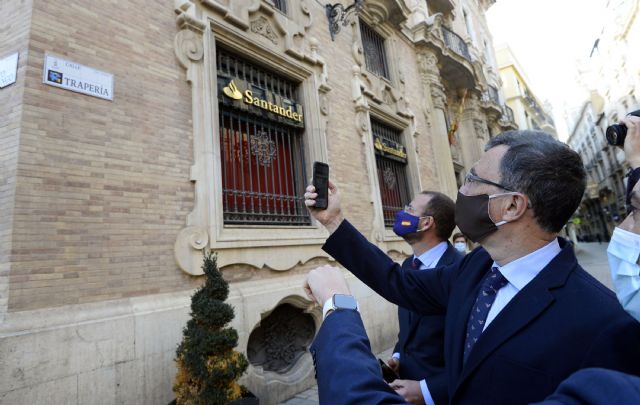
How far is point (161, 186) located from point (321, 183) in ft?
10.4

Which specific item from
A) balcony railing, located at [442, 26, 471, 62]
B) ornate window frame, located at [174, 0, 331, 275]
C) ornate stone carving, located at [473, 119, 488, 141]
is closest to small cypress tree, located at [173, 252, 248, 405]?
ornate window frame, located at [174, 0, 331, 275]

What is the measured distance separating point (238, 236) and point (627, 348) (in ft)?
15.1

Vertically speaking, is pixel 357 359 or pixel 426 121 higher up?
pixel 426 121

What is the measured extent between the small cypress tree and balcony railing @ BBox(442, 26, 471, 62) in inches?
582

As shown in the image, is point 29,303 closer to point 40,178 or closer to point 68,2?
point 40,178

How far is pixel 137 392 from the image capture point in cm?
372

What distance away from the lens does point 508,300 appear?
1.32m

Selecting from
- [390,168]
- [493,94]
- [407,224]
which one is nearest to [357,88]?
[390,168]

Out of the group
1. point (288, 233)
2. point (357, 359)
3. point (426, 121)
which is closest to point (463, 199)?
point (357, 359)

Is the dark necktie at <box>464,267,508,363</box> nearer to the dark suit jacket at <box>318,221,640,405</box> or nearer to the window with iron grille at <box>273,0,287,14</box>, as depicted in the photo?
the dark suit jacket at <box>318,221,640,405</box>

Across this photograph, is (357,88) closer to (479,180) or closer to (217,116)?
(217,116)

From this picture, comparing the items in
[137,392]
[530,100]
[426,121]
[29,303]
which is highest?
[530,100]

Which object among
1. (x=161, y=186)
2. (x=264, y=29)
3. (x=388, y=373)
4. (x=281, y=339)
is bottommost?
(x=281, y=339)

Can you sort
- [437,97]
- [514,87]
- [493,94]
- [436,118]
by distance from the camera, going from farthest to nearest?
[514,87], [493,94], [437,97], [436,118]
